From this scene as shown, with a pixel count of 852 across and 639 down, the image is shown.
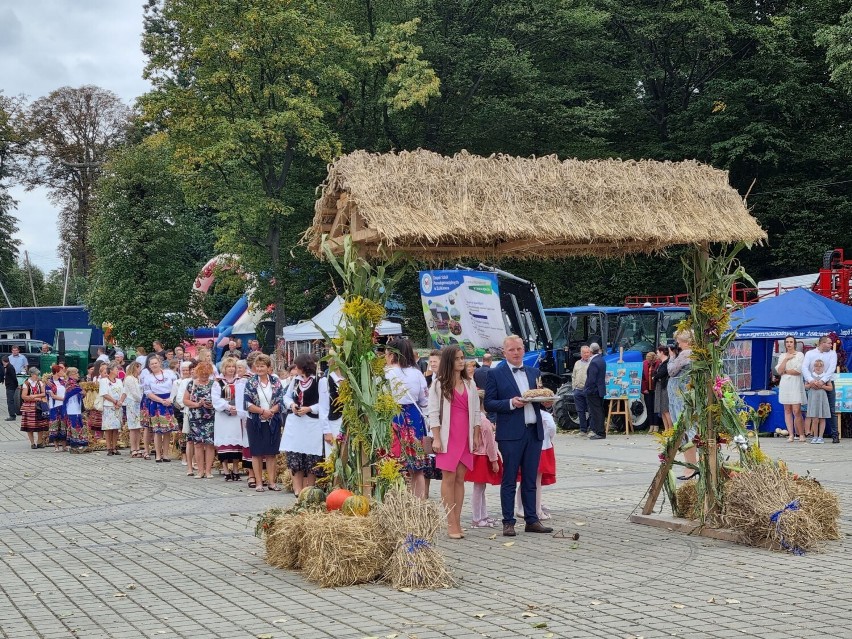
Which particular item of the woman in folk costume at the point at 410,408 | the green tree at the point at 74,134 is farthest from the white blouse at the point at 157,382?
the green tree at the point at 74,134


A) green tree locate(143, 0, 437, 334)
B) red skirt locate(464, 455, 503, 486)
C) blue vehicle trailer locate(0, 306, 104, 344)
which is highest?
green tree locate(143, 0, 437, 334)

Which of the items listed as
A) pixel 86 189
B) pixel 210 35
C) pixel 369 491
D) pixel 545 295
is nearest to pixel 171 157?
pixel 210 35

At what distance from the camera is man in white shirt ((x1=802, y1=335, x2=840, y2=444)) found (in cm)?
2049

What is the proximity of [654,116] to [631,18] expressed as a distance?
431 cm

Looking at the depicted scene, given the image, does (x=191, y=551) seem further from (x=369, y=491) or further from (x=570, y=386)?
(x=570, y=386)

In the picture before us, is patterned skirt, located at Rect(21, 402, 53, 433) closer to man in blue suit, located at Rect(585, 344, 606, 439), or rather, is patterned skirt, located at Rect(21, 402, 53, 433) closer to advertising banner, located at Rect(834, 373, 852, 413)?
man in blue suit, located at Rect(585, 344, 606, 439)

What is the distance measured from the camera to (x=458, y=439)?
33.8ft

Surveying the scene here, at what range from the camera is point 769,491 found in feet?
31.9

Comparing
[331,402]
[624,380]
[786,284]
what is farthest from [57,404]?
[786,284]

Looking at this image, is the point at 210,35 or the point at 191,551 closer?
the point at 191,551

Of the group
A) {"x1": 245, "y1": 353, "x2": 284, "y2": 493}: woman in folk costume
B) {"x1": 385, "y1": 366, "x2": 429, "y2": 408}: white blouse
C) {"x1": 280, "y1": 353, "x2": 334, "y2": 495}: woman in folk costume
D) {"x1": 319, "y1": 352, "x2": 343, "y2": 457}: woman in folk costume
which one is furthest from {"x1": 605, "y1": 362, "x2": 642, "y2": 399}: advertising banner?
{"x1": 385, "y1": 366, "x2": 429, "y2": 408}: white blouse

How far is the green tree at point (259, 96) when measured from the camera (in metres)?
34.2

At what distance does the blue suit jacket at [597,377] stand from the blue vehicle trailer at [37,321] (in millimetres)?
36403

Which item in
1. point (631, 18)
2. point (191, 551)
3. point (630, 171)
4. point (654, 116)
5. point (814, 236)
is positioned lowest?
point (191, 551)
